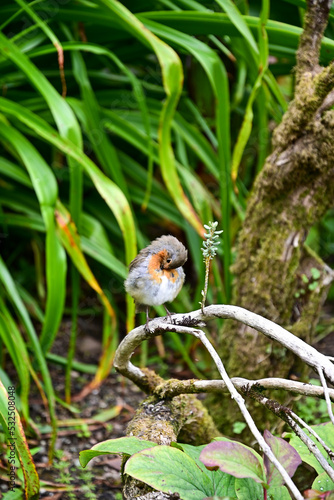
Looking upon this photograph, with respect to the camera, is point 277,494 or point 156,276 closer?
point 277,494

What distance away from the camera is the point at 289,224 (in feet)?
6.09

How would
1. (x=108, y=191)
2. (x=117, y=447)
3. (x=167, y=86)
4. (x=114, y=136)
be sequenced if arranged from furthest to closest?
(x=114, y=136), (x=108, y=191), (x=167, y=86), (x=117, y=447)

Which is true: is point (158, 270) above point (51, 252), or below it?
above

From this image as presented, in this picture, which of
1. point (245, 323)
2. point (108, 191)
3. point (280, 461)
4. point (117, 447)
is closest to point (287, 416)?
point (280, 461)

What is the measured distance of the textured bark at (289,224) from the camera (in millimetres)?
1733

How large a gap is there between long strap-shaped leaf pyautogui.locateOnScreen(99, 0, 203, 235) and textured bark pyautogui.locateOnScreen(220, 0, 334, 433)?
9.8 inches

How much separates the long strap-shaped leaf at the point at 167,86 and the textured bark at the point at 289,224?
0.25 m

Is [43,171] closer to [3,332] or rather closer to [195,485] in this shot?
[3,332]

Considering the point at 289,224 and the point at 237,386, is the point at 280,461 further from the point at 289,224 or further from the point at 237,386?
the point at 289,224

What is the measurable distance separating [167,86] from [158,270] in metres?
0.67

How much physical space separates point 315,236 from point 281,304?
3.69 ft

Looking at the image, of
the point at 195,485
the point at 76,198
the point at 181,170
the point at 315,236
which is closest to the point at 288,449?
the point at 195,485

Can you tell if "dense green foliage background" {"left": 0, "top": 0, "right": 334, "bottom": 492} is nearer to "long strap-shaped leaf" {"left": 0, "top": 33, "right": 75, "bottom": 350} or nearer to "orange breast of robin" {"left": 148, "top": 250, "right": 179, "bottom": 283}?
"long strap-shaped leaf" {"left": 0, "top": 33, "right": 75, "bottom": 350}

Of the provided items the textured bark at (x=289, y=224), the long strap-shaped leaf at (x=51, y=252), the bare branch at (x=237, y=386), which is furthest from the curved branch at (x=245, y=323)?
the textured bark at (x=289, y=224)
